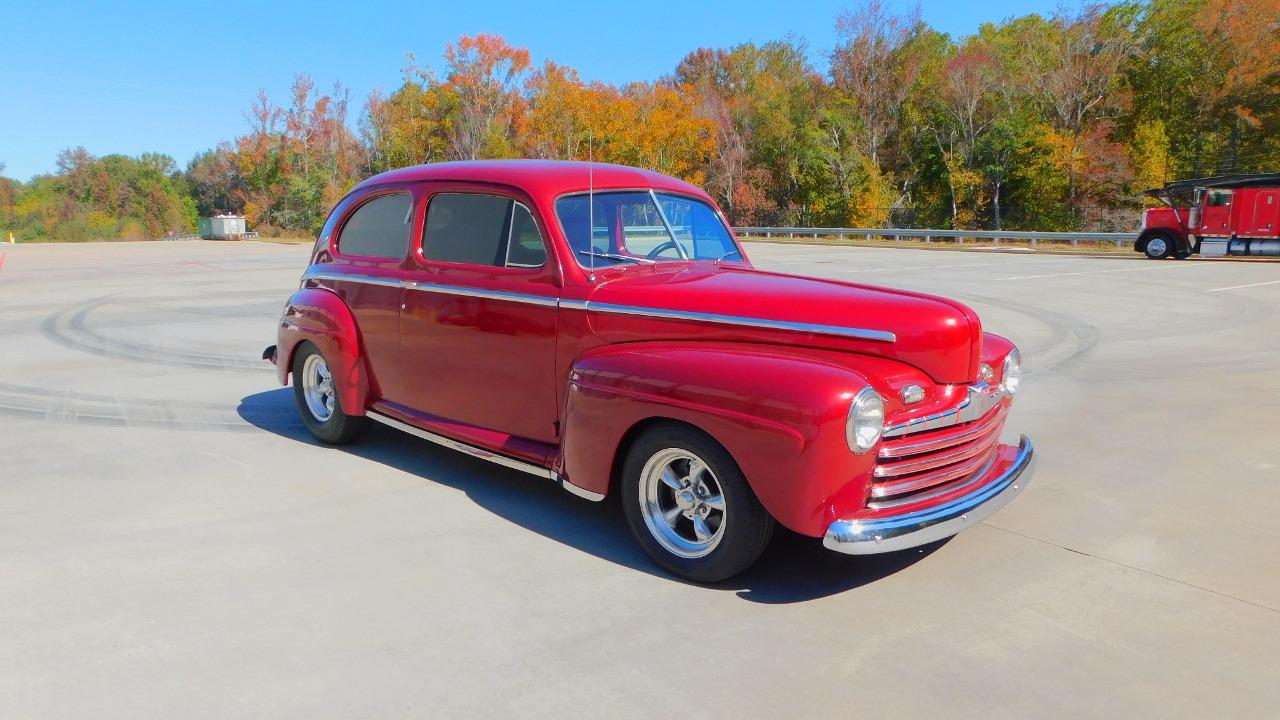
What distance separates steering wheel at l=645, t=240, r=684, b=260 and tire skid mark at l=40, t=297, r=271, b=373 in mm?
5438

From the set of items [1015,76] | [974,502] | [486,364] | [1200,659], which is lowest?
[1200,659]

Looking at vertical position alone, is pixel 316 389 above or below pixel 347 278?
below

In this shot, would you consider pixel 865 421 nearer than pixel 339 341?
Yes

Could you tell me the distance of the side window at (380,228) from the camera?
5.42m

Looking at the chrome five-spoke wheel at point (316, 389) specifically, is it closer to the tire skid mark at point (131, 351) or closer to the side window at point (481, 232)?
the side window at point (481, 232)

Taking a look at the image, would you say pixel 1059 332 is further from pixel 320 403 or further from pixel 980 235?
pixel 980 235

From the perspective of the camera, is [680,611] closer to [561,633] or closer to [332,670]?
[561,633]

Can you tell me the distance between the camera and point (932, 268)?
2173 cm

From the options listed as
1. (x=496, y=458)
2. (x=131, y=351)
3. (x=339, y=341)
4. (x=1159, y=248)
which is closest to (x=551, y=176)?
(x=496, y=458)

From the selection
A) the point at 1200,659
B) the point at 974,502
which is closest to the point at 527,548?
the point at 974,502

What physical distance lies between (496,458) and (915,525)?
7.23 feet

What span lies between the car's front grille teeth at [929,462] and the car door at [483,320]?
5.54 ft

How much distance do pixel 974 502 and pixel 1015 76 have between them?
51.4 m

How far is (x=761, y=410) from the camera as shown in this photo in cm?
352
